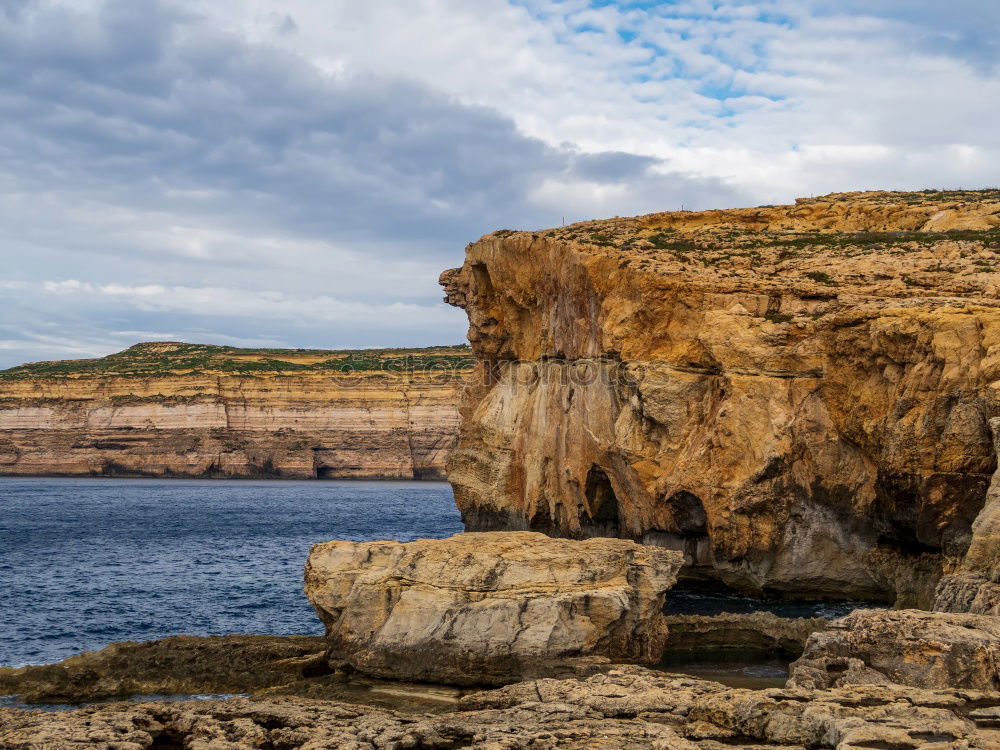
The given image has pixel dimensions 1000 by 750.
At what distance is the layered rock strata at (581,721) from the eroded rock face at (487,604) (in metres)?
2.09

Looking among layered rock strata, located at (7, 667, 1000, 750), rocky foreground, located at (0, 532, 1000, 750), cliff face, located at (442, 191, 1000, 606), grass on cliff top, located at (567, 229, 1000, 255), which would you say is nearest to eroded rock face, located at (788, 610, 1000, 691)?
rocky foreground, located at (0, 532, 1000, 750)

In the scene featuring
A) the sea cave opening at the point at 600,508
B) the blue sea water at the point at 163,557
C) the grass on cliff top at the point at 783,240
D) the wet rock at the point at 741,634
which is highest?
the grass on cliff top at the point at 783,240

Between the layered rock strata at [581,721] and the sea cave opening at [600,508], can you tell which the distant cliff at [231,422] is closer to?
the sea cave opening at [600,508]

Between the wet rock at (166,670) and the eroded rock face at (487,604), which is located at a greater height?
the eroded rock face at (487,604)

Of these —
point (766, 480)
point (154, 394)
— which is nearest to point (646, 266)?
point (766, 480)

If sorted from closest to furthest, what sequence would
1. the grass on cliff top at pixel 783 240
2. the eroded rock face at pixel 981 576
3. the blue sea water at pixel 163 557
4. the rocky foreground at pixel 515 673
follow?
the rocky foreground at pixel 515 673
the eroded rock face at pixel 981 576
the blue sea water at pixel 163 557
the grass on cliff top at pixel 783 240

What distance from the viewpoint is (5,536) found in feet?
188

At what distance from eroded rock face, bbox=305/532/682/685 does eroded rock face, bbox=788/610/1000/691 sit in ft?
16.9

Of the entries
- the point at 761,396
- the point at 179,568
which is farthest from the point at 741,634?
the point at 179,568

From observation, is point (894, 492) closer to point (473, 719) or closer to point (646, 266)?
point (646, 266)

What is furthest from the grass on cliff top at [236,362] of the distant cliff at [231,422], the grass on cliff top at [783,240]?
the grass on cliff top at [783,240]

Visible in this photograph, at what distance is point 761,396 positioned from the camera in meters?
34.4

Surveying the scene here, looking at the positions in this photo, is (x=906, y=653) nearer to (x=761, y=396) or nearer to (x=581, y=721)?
(x=581, y=721)

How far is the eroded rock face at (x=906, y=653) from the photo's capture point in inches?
691
